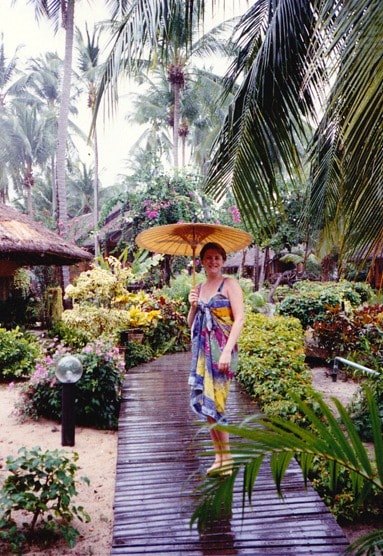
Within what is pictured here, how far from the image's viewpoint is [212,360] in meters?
3.36

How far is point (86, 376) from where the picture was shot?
18.6ft

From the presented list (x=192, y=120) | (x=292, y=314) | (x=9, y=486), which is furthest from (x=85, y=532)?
(x=192, y=120)

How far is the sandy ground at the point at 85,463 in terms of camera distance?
3.18 metres

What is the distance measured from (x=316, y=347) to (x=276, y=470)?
7.96m

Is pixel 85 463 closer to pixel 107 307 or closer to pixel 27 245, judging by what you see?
pixel 107 307

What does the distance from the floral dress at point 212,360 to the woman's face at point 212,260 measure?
0.13 meters

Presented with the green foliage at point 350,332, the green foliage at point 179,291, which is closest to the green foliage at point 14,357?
the green foliage at point 179,291

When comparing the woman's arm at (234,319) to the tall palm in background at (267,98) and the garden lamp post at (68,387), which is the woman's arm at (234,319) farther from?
the garden lamp post at (68,387)

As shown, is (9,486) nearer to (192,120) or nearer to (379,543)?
(379,543)

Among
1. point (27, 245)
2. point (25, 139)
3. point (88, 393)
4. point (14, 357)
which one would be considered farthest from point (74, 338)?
point (25, 139)

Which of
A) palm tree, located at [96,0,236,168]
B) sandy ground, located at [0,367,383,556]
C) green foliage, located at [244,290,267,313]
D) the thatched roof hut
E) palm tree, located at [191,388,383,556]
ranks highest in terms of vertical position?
palm tree, located at [96,0,236,168]

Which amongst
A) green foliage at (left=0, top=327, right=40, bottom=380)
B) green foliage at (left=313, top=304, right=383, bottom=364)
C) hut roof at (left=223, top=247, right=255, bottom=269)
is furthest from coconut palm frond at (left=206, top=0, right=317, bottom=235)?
hut roof at (left=223, top=247, right=255, bottom=269)

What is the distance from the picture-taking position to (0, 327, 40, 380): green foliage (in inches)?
318

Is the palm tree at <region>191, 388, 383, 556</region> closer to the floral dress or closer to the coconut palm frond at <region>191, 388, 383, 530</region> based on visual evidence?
the coconut palm frond at <region>191, 388, 383, 530</region>
